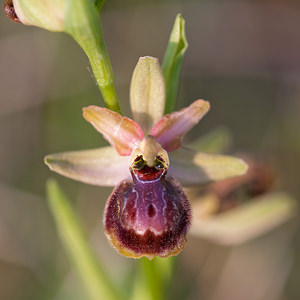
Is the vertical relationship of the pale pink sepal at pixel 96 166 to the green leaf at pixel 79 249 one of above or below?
above

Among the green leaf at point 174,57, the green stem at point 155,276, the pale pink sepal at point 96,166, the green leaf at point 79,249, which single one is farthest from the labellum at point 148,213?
the green leaf at point 79,249

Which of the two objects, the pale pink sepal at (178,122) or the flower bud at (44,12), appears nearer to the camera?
the flower bud at (44,12)

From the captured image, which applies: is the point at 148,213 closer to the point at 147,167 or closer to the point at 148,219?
the point at 148,219

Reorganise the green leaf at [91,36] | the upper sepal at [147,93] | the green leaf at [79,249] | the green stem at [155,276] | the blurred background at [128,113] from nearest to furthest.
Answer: the green leaf at [91,36]
the upper sepal at [147,93]
the green stem at [155,276]
the green leaf at [79,249]
the blurred background at [128,113]

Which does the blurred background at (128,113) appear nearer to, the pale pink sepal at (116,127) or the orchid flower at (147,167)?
the orchid flower at (147,167)

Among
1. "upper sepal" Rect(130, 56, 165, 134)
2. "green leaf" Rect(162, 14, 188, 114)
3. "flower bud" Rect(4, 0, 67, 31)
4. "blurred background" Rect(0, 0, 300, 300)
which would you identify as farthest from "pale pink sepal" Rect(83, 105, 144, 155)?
"blurred background" Rect(0, 0, 300, 300)

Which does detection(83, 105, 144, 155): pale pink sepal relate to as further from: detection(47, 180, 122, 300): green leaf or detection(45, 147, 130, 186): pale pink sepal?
detection(47, 180, 122, 300): green leaf
